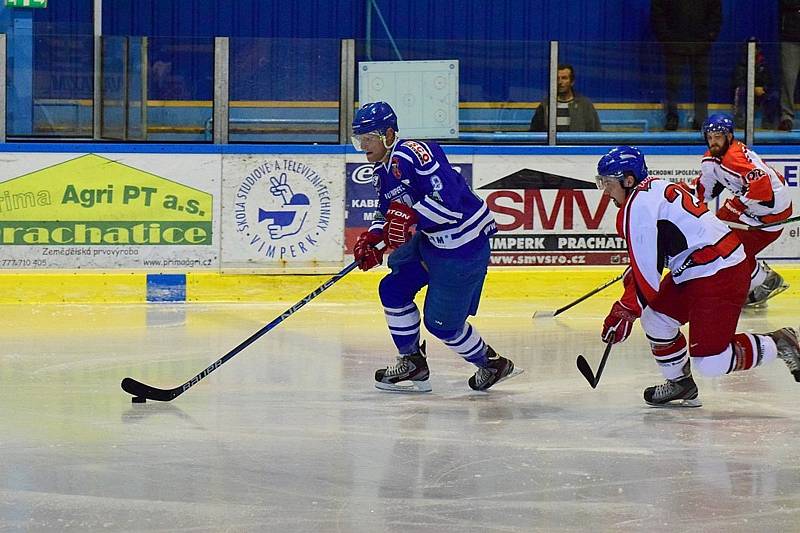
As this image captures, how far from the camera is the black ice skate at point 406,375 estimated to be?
5.46 m

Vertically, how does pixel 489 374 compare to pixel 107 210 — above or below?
below

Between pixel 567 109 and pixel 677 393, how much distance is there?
3.84m

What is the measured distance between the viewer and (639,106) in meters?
8.78

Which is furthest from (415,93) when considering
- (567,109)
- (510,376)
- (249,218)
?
(510,376)

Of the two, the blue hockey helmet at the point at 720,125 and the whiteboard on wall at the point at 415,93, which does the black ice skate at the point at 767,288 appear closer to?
the blue hockey helmet at the point at 720,125

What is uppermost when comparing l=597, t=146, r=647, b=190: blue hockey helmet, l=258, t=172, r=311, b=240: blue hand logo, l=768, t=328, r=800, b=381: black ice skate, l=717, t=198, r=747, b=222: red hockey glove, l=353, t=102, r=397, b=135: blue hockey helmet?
l=353, t=102, r=397, b=135: blue hockey helmet

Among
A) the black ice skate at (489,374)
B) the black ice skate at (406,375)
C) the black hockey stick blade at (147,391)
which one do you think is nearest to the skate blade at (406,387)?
the black ice skate at (406,375)

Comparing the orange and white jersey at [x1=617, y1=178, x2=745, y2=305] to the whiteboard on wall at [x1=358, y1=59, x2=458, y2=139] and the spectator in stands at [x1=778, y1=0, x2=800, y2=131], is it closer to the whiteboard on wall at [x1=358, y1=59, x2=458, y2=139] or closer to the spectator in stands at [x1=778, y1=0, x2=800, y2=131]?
the whiteboard on wall at [x1=358, y1=59, x2=458, y2=139]

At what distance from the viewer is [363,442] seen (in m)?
4.47

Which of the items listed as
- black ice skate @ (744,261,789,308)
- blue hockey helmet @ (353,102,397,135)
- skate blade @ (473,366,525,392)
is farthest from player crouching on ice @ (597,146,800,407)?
black ice skate @ (744,261,789,308)

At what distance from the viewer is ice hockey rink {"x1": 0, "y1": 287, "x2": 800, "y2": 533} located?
11.6 feet

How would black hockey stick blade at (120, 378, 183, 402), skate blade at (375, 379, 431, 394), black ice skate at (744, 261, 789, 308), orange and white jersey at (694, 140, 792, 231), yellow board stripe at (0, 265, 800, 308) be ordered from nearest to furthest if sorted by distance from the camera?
1. black hockey stick blade at (120, 378, 183, 402)
2. skate blade at (375, 379, 431, 394)
3. orange and white jersey at (694, 140, 792, 231)
4. black ice skate at (744, 261, 789, 308)
5. yellow board stripe at (0, 265, 800, 308)

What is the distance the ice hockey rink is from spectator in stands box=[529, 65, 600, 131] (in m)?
2.05

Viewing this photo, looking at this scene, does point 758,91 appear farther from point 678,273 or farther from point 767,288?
point 678,273
